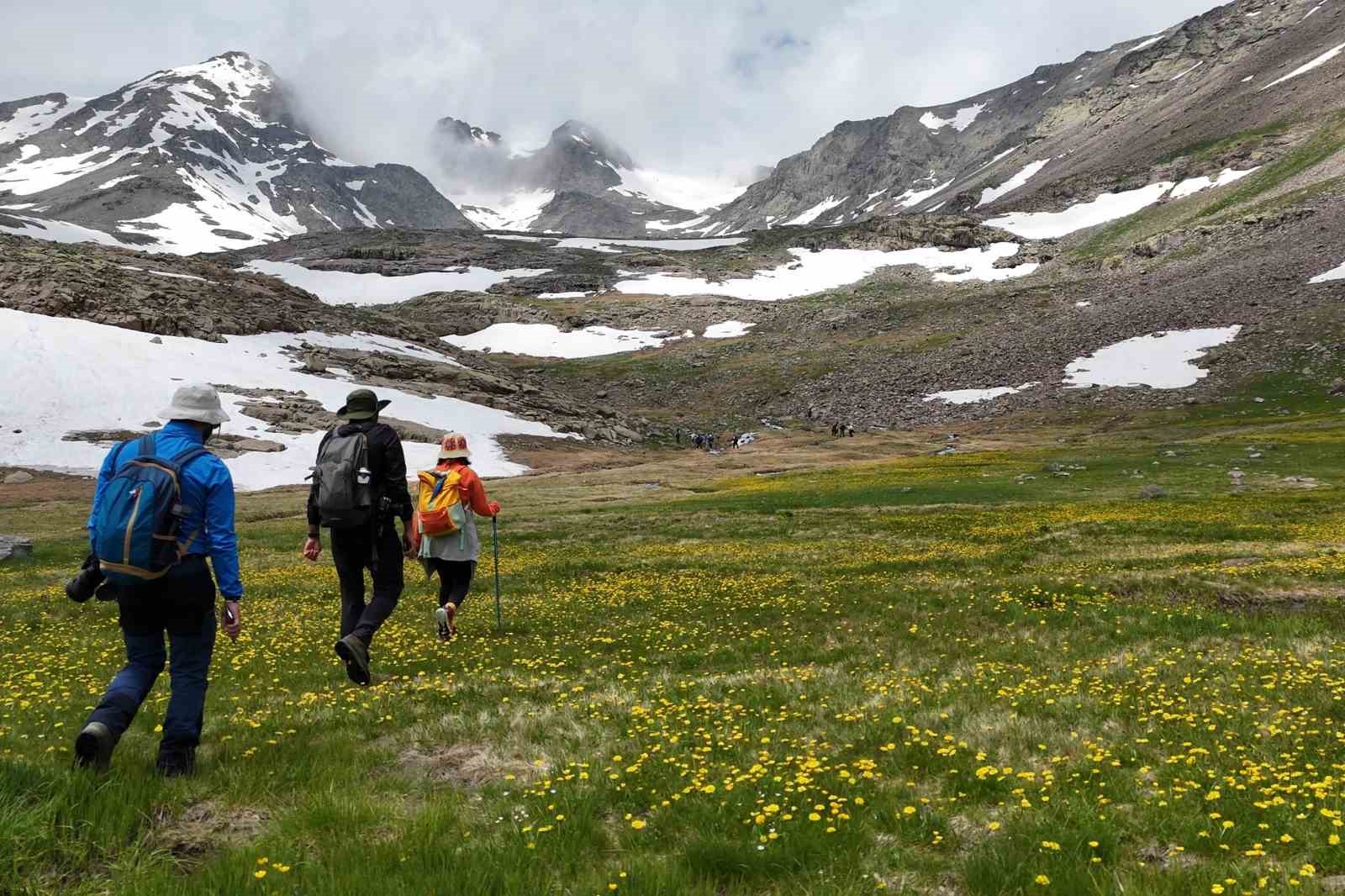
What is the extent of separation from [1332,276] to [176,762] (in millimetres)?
129382

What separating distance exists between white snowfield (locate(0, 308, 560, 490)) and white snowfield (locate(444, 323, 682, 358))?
6262cm

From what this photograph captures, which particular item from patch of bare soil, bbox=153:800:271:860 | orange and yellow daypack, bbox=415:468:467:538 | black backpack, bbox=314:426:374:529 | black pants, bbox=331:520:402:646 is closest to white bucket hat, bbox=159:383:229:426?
black backpack, bbox=314:426:374:529

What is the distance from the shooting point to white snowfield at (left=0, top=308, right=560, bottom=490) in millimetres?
62562

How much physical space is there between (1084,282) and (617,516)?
4777 inches

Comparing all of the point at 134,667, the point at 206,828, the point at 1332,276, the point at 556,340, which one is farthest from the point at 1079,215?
the point at 206,828

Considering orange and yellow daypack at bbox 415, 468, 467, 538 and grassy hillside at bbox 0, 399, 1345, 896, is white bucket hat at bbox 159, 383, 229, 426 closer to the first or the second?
grassy hillside at bbox 0, 399, 1345, 896

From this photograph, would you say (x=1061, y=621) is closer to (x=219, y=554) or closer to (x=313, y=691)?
(x=313, y=691)

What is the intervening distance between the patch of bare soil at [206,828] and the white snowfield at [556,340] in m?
146

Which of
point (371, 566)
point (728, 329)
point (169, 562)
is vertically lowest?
point (371, 566)

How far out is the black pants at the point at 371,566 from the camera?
408 inches

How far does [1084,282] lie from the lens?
13175 cm

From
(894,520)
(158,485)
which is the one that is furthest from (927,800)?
(894,520)

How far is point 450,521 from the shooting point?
13.0m

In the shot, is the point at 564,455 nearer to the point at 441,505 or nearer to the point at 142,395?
the point at 142,395
